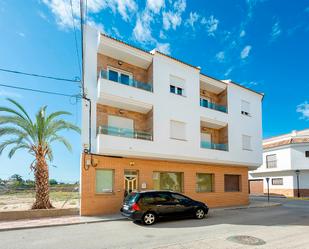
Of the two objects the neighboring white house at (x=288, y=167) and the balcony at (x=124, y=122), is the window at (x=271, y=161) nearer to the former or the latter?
the neighboring white house at (x=288, y=167)

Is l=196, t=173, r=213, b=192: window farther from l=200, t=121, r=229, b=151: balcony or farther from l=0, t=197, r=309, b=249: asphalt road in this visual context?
l=0, t=197, r=309, b=249: asphalt road

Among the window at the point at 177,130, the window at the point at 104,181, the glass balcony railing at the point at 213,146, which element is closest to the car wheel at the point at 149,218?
the window at the point at 104,181

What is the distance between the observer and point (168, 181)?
16.8 metres

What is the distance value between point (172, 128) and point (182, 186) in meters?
4.17

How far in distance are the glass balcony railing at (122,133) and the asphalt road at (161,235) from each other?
183 inches

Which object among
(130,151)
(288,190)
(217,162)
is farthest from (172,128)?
(288,190)

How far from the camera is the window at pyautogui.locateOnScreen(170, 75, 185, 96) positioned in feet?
55.0

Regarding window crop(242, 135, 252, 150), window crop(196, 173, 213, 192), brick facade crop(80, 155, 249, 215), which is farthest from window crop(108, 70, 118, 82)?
window crop(242, 135, 252, 150)

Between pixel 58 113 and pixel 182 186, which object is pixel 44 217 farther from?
pixel 182 186

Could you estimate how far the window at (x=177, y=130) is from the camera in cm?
1620

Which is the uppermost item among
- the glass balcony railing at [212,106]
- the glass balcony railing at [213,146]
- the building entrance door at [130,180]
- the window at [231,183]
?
the glass balcony railing at [212,106]

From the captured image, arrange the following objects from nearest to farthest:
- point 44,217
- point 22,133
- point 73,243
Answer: point 73,243
point 44,217
point 22,133

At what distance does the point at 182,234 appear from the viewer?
354 inches

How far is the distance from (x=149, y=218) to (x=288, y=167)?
26.5 m
